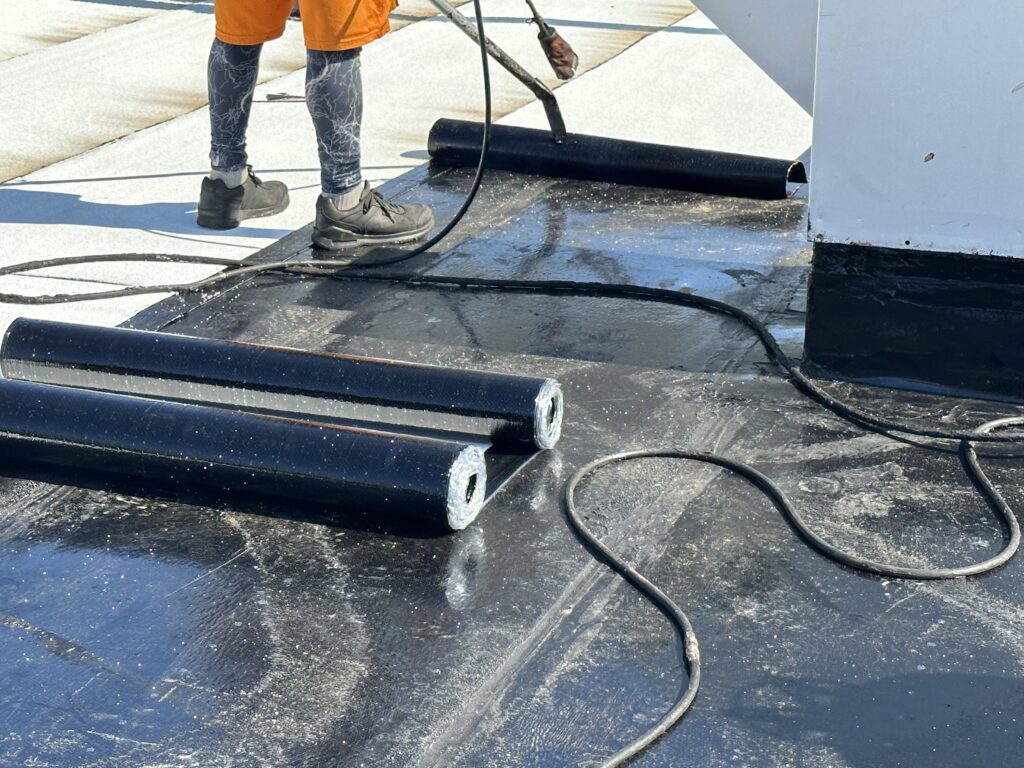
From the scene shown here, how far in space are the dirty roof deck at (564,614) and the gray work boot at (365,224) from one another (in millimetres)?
985

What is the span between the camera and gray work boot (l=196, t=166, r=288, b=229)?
14.4 feet

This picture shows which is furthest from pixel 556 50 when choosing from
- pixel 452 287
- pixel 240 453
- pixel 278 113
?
pixel 240 453

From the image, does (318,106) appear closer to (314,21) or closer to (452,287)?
(314,21)

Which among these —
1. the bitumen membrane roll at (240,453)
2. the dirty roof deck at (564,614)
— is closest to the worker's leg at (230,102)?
the dirty roof deck at (564,614)

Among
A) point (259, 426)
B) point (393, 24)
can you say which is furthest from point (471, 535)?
point (393, 24)

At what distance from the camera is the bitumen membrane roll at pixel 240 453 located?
247 centimetres

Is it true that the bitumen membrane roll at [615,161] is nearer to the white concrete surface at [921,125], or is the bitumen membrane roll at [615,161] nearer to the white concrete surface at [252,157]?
the white concrete surface at [252,157]

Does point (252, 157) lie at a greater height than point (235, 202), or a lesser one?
lesser

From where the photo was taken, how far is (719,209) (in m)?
4.44

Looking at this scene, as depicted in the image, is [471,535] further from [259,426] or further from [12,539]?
[12,539]

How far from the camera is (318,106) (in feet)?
13.1

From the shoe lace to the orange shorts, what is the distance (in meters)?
0.51

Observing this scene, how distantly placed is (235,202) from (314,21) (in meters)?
0.82

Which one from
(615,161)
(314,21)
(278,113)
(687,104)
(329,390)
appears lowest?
(687,104)
